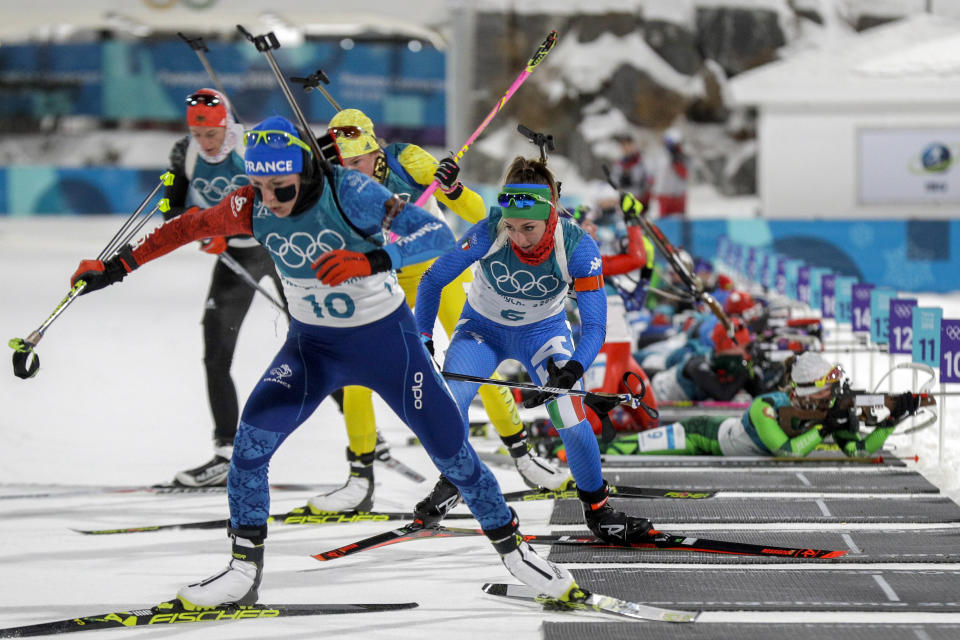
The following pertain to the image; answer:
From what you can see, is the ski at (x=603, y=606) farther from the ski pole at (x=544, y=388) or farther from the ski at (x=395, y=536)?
the ski at (x=395, y=536)

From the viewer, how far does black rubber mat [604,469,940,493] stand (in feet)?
Result: 22.0

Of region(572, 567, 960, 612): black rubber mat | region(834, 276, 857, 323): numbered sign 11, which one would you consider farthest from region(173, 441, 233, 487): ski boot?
region(834, 276, 857, 323): numbered sign 11

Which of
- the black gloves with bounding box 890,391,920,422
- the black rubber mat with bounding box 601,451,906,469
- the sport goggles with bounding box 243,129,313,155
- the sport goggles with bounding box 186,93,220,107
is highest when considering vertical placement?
the sport goggles with bounding box 186,93,220,107

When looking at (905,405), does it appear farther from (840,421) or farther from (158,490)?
(158,490)

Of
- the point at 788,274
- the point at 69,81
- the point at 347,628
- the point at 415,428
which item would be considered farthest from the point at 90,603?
the point at 69,81

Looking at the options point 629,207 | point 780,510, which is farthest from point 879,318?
point 780,510

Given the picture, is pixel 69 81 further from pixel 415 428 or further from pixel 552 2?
pixel 415 428

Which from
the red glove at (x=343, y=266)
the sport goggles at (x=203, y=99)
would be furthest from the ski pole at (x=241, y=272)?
the red glove at (x=343, y=266)

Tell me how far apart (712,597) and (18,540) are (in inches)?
125

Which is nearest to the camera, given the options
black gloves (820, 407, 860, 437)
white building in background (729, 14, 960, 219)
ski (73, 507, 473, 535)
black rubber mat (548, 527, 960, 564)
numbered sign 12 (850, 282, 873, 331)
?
black rubber mat (548, 527, 960, 564)

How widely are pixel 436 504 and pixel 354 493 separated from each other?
28.0 inches

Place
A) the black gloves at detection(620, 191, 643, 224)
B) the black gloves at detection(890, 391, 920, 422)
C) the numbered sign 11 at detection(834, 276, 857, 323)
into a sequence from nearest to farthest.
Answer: the black gloves at detection(890, 391, 920, 422)
the black gloves at detection(620, 191, 643, 224)
the numbered sign 11 at detection(834, 276, 857, 323)

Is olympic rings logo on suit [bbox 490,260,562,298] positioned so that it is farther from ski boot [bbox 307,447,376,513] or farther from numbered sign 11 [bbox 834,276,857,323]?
numbered sign 11 [bbox 834,276,857,323]

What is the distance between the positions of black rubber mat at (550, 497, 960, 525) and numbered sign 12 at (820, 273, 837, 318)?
4.96 m
